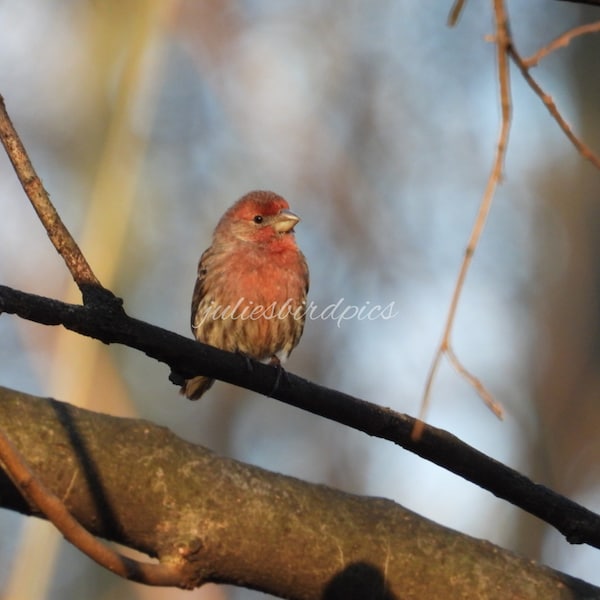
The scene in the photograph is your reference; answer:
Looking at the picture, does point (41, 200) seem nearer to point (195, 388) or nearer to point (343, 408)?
point (343, 408)

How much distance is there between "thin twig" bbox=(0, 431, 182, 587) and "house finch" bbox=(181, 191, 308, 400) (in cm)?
479

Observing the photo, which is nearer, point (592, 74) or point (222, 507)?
point (222, 507)

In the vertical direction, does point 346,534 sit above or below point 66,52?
below

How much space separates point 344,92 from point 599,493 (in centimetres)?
634

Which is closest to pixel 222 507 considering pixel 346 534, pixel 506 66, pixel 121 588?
pixel 346 534

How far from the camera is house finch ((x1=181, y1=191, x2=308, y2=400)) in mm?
8375

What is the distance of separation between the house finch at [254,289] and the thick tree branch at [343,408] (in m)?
3.22

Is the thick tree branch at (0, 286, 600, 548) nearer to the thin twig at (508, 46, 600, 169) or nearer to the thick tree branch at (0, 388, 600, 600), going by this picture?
A: the thick tree branch at (0, 388, 600, 600)

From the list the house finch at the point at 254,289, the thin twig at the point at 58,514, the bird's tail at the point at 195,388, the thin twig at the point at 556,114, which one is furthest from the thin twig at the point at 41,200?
the bird's tail at the point at 195,388

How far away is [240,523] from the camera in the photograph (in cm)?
486

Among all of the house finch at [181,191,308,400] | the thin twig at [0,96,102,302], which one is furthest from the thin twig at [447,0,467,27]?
the house finch at [181,191,308,400]

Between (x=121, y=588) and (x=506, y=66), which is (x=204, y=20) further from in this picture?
(x=506, y=66)

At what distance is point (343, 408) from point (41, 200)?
156 centimetres

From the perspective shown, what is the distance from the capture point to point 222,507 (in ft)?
16.0
